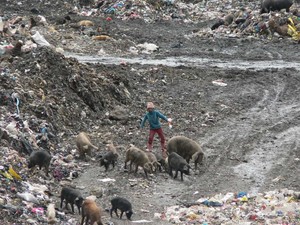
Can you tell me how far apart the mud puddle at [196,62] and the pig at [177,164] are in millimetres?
11225

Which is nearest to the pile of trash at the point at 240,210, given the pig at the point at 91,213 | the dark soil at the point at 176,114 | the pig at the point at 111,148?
the dark soil at the point at 176,114

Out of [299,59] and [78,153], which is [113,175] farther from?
[299,59]

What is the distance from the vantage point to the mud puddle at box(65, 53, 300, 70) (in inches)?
1017

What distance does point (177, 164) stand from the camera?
46.3ft

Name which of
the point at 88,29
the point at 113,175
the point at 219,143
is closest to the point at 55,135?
the point at 113,175

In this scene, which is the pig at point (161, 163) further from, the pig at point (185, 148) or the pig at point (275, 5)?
the pig at point (275, 5)

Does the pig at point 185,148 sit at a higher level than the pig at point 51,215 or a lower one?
lower

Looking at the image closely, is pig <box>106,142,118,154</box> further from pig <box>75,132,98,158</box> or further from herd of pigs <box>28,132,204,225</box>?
pig <box>75,132,98,158</box>

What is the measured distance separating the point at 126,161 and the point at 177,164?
1.06 m

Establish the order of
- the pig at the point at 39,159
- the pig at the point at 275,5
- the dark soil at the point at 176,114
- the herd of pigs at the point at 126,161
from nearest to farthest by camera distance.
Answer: the herd of pigs at the point at 126,161 → the pig at the point at 39,159 → the dark soil at the point at 176,114 → the pig at the point at 275,5

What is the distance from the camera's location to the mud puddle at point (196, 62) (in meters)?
25.8

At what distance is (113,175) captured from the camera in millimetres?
A: 14219

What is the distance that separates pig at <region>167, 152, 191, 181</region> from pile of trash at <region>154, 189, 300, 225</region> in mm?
1284

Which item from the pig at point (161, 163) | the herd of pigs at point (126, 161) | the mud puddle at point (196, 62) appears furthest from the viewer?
the mud puddle at point (196, 62)
